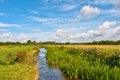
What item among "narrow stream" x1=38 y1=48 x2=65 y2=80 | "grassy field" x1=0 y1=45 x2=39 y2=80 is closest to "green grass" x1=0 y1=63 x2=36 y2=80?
"grassy field" x1=0 y1=45 x2=39 y2=80

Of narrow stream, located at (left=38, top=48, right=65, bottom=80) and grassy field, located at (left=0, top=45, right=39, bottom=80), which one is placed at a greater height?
grassy field, located at (left=0, top=45, right=39, bottom=80)

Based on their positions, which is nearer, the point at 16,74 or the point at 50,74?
the point at 16,74

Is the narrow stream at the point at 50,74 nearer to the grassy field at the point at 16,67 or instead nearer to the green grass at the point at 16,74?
the grassy field at the point at 16,67

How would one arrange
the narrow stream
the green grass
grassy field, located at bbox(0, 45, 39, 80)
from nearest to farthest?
the green grass < grassy field, located at bbox(0, 45, 39, 80) < the narrow stream

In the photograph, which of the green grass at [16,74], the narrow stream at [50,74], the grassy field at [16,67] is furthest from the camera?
the narrow stream at [50,74]

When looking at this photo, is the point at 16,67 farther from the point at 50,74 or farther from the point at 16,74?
the point at 16,74

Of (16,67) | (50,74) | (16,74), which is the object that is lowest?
(50,74)

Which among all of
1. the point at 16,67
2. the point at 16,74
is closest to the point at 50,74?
the point at 16,67

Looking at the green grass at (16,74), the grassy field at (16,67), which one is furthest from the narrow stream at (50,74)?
the green grass at (16,74)

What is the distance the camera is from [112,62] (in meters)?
19.9

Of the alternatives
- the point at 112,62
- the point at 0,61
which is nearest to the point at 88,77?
the point at 112,62

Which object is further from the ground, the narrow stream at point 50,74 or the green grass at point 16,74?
the green grass at point 16,74

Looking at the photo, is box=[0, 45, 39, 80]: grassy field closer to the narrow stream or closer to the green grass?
the green grass

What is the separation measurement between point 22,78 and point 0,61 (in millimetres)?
10586
